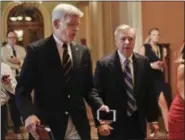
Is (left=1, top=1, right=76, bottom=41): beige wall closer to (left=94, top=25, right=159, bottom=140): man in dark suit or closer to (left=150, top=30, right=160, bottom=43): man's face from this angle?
(left=150, top=30, right=160, bottom=43): man's face

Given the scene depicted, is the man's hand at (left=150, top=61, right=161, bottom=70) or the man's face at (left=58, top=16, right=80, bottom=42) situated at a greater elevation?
the man's face at (left=58, top=16, right=80, bottom=42)

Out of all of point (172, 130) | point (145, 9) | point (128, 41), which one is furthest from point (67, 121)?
point (145, 9)

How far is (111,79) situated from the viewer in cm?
253

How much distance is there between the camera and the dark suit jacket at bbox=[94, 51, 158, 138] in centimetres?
251

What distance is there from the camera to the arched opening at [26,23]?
17.4ft

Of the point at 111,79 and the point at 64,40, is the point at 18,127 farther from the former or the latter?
the point at 64,40

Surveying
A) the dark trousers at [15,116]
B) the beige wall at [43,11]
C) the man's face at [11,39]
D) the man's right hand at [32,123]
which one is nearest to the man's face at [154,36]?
the beige wall at [43,11]

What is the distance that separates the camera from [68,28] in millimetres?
1986

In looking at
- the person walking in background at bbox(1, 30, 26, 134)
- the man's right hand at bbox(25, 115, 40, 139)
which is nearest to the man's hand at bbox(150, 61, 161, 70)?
the person walking in background at bbox(1, 30, 26, 134)

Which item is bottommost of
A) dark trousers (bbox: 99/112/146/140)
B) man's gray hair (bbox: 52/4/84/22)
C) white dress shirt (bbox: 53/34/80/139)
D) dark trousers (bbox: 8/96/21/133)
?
dark trousers (bbox: 8/96/21/133)

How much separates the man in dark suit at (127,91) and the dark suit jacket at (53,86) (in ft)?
1.52

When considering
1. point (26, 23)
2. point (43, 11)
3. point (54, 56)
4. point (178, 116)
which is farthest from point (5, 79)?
point (26, 23)

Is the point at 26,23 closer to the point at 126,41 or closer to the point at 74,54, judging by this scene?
the point at 126,41

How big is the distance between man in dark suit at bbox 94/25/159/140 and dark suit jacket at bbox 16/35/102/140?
46cm
